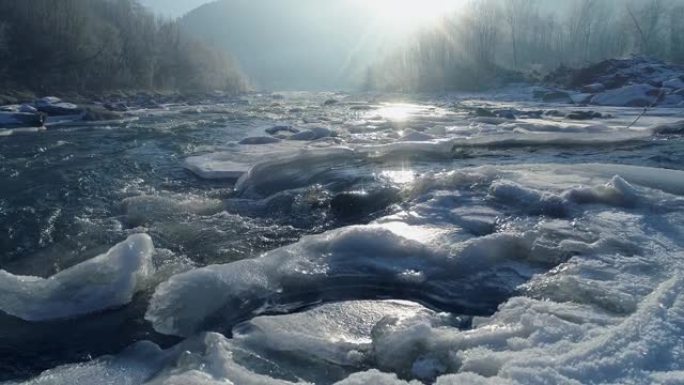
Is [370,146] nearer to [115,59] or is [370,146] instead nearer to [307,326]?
[307,326]

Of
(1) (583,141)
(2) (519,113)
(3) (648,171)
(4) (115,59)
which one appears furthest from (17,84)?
(3) (648,171)

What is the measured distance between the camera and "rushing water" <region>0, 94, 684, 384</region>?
2.19 m

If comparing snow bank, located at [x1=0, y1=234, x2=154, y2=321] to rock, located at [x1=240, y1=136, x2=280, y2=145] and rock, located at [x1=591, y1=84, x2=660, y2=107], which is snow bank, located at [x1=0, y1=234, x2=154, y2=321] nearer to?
rock, located at [x1=240, y1=136, x2=280, y2=145]

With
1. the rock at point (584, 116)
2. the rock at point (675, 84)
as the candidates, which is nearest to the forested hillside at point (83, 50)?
the rock at point (584, 116)

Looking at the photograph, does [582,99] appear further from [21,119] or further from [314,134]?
[21,119]

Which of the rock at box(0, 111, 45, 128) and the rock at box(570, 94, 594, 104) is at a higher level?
the rock at box(570, 94, 594, 104)

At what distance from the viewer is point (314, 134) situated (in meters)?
10.7

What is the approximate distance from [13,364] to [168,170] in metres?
5.04

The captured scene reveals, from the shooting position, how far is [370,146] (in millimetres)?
8570

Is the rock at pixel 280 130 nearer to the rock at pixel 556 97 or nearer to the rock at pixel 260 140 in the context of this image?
the rock at pixel 260 140

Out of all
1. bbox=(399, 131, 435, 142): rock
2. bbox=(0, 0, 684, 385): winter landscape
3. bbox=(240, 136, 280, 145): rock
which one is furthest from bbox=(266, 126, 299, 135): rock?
bbox=(399, 131, 435, 142): rock

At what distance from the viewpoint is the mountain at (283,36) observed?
5032 inches

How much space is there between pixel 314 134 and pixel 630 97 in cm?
1811

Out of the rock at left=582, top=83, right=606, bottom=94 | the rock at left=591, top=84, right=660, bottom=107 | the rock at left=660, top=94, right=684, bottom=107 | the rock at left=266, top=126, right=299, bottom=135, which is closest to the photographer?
the rock at left=266, top=126, right=299, bottom=135
